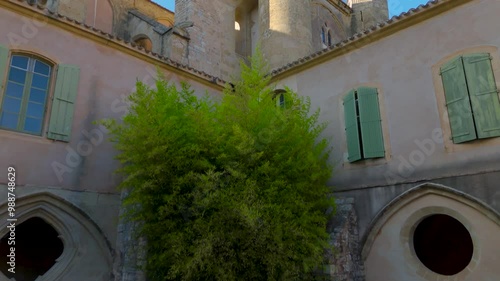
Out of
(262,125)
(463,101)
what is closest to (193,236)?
(262,125)

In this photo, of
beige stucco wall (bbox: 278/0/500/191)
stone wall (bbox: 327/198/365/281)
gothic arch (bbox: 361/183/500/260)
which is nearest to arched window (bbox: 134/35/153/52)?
beige stucco wall (bbox: 278/0/500/191)

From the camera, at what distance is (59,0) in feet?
35.2

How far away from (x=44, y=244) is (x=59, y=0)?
704 cm

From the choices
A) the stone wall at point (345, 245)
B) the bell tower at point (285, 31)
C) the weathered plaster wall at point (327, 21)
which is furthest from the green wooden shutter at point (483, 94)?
the weathered plaster wall at point (327, 21)

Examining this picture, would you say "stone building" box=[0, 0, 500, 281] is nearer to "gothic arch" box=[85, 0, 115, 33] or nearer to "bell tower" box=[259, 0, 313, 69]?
"bell tower" box=[259, 0, 313, 69]

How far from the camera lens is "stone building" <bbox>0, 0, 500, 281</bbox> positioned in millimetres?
6188

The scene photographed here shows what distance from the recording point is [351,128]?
7.80 meters

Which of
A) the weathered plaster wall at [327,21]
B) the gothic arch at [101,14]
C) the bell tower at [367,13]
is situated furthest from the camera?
the bell tower at [367,13]

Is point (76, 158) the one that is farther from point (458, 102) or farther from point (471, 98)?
point (471, 98)

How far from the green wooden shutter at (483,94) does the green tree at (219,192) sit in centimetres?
296

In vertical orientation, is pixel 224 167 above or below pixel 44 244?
above

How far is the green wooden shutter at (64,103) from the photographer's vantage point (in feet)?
22.3

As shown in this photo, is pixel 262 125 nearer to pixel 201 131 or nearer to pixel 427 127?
pixel 201 131

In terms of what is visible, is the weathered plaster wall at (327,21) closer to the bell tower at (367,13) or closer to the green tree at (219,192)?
the bell tower at (367,13)
